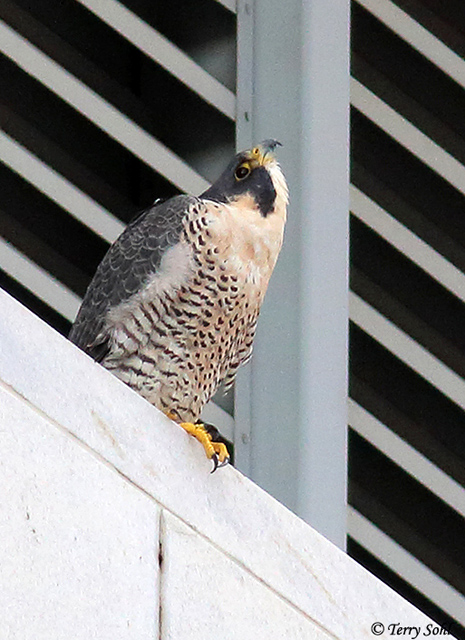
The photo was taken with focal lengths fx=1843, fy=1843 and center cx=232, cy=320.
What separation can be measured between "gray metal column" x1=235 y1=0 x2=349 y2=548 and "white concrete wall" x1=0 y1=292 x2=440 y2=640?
3.89 ft

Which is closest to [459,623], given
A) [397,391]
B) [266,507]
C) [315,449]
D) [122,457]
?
[397,391]

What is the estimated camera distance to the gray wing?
Answer: 4449 millimetres

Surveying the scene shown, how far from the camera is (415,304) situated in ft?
20.6

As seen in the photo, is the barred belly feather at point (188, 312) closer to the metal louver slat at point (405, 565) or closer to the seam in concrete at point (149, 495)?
the seam in concrete at point (149, 495)

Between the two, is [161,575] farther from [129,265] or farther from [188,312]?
[129,265]

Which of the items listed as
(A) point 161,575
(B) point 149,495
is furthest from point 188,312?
(A) point 161,575

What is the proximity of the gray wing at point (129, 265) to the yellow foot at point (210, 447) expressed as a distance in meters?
0.64

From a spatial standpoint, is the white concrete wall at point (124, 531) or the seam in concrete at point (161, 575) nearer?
the white concrete wall at point (124, 531)

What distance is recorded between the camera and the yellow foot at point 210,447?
3.71 meters

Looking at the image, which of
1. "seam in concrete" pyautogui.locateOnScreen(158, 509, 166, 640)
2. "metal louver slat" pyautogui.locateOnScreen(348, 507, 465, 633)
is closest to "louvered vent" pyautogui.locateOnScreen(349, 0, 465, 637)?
"metal louver slat" pyautogui.locateOnScreen(348, 507, 465, 633)

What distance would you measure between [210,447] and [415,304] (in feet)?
8.68

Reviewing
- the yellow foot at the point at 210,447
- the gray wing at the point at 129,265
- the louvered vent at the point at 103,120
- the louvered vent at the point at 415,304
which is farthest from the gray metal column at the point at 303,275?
the yellow foot at the point at 210,447

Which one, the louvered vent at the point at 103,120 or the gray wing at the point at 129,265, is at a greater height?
the louvered vent at the point at 103,120

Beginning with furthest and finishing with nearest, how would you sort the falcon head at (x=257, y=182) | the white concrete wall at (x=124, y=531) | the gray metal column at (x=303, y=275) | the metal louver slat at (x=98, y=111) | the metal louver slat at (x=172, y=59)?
the metal louver slat at (x=172, y=59) → the metal louver slat at (x=98, y=111) → the gray metal column at (x=303, y=275) → the falcon head at (x=257, y=182) → the white concrete wall at (x=124, y=531)
